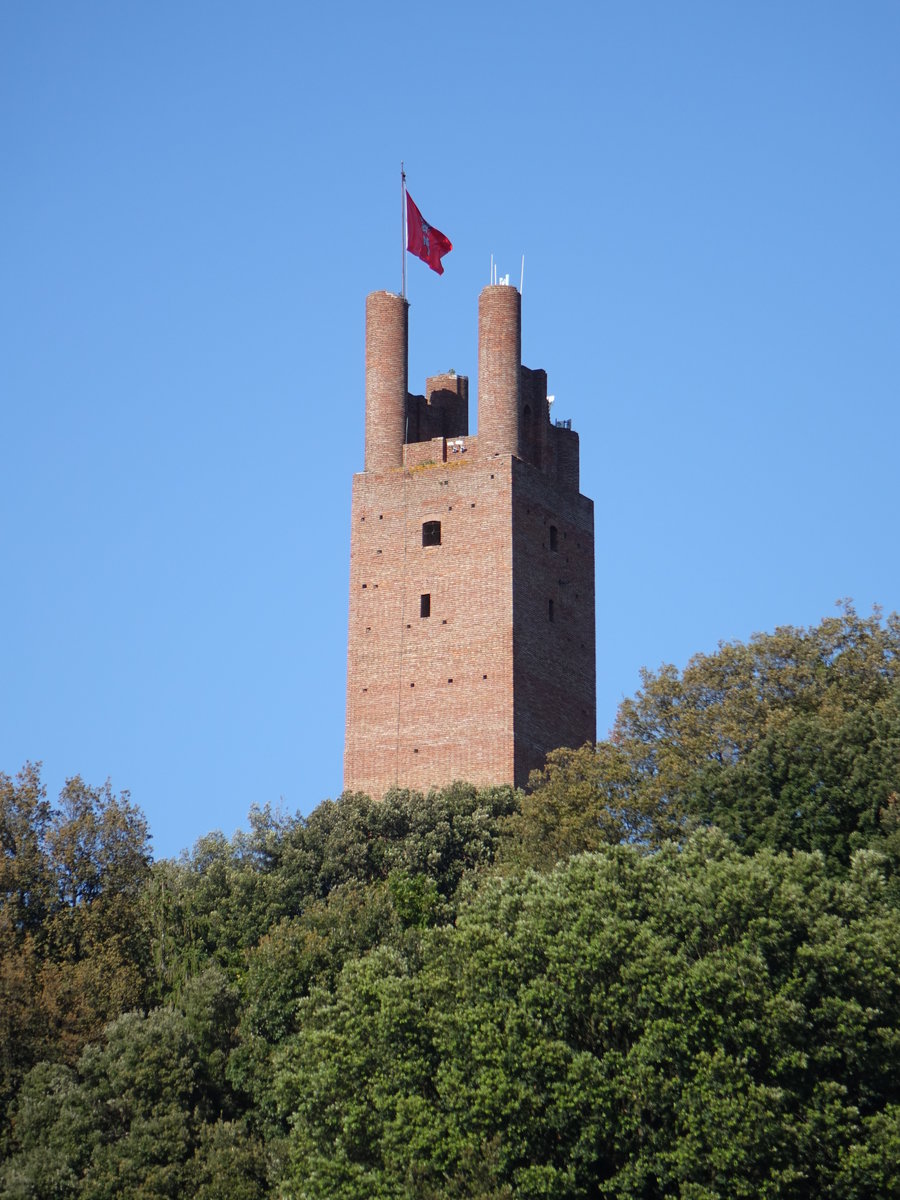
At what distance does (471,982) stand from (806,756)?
9.59 meters

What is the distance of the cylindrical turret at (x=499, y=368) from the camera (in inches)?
2485

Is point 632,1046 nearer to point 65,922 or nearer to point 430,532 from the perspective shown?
point 65,922

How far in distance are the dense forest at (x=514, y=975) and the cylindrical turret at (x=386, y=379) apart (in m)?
10.7

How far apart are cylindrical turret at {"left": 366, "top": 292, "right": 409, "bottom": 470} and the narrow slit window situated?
2188 mm

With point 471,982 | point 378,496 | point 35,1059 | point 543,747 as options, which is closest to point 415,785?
point 543,747

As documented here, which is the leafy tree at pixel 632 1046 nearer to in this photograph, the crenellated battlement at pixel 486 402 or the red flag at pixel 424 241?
the crenellated battlement at pixel 486 402

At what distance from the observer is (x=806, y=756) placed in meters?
47.0

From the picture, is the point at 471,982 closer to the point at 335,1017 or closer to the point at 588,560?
the point at 335,1017

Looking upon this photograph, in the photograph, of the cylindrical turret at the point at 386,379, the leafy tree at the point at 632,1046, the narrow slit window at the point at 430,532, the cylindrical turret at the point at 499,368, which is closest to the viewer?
the leafy tree at the point at 632,1046

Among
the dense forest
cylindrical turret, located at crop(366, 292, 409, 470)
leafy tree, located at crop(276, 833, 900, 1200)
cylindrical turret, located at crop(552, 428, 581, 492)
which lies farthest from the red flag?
leafy tree, located at crop(276, 833, 900, 1200)

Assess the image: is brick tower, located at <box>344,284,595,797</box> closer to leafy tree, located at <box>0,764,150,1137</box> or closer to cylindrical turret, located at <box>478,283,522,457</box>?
cylindrical turret, located at <box>478,283,522,457</box>

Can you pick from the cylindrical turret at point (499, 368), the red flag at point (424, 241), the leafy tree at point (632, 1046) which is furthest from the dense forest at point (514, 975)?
the red flag at point (424, 241)

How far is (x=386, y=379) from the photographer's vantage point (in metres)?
64.9

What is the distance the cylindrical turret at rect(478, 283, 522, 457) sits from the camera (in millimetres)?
63125
